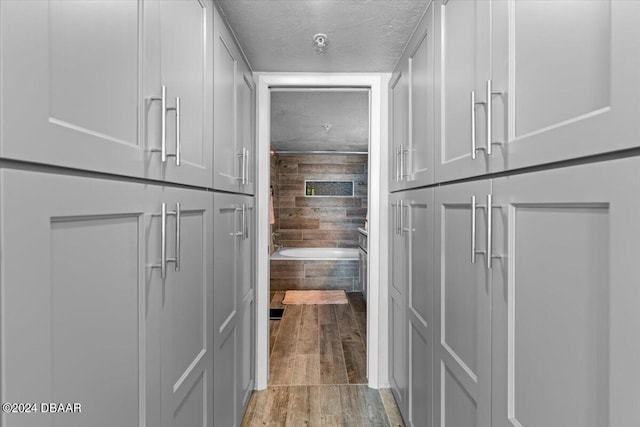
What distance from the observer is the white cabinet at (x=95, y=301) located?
63 cm

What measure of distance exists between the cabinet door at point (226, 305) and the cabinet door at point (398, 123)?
37.9 inches

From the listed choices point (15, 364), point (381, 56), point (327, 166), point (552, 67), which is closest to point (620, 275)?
point (552, 67)

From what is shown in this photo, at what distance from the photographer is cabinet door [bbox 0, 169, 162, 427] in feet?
2.04

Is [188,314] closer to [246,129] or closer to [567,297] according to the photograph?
[567,297]

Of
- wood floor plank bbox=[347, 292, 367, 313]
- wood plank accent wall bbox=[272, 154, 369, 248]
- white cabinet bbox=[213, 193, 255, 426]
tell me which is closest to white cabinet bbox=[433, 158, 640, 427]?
white cabinet bbox=[213, 193, 255, 426]

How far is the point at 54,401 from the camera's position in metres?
0.72

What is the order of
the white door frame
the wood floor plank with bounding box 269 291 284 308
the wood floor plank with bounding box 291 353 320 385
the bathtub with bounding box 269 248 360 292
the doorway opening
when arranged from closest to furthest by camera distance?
the white door frame < the wood floor plank with bounding box 291 353 320 385 < the doorway opening < the wood floor plank with bounding box 269 291 284 308 < the bathtub with bounding box 269 248 360 292

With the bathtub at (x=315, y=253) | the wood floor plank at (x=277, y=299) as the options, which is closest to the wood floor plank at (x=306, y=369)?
the wood floor plank at (x=277, y=299)

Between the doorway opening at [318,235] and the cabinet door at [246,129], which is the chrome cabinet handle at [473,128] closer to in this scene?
the cabinet door at [246,129]

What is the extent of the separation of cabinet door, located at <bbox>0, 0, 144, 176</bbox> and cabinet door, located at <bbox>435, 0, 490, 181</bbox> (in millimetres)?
932

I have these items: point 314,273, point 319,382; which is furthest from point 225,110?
point 314,273

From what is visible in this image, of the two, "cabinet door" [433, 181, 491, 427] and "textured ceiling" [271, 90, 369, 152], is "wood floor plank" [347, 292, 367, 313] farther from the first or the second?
"cabinet door" [433, 181, 491, 427]

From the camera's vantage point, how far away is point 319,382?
9.80 feet

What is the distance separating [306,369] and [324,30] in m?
2.41
